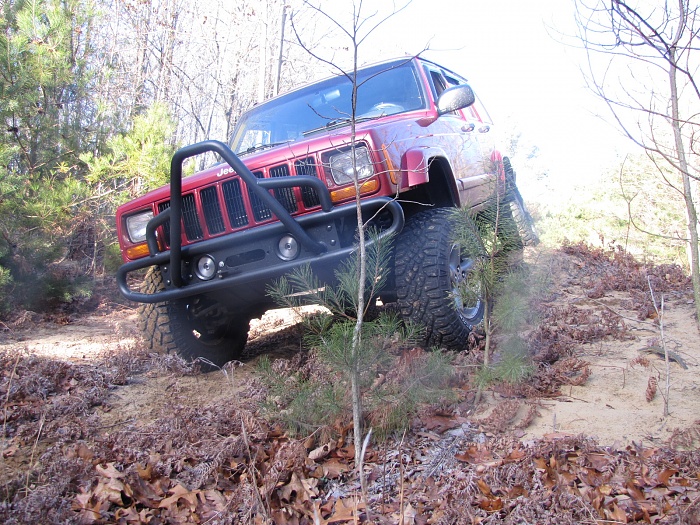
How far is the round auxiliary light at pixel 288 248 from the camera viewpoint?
2992 millimetres

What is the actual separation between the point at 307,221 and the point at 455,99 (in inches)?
58.7

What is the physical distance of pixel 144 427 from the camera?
271 centimetres

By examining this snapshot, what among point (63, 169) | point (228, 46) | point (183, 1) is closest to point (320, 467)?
point (63, 169)

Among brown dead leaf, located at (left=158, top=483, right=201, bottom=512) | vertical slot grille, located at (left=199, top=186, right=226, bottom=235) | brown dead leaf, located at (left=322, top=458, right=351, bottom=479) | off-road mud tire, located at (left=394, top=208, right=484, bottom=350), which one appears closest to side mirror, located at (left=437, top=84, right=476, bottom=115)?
off-road mud tire, located at (left=394, top=208, right=484, bottom=350)

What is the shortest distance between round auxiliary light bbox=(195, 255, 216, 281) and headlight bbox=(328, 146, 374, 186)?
89 cm

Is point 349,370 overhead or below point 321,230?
below

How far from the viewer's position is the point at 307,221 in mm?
2908

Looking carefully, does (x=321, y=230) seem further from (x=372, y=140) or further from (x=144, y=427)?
(x=144, y=427)

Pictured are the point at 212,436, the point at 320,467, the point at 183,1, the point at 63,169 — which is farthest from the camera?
the point at 183,1

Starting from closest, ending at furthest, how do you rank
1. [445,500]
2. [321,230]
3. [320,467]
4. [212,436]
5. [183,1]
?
[445,500], [320,467], [212,436], [321,230], [183,1]

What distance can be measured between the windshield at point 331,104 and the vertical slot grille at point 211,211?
78cm

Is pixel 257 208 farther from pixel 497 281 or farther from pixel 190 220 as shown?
pixel 497 281

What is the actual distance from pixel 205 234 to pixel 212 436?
49.3 inches

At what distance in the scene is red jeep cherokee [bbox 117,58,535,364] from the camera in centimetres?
288
